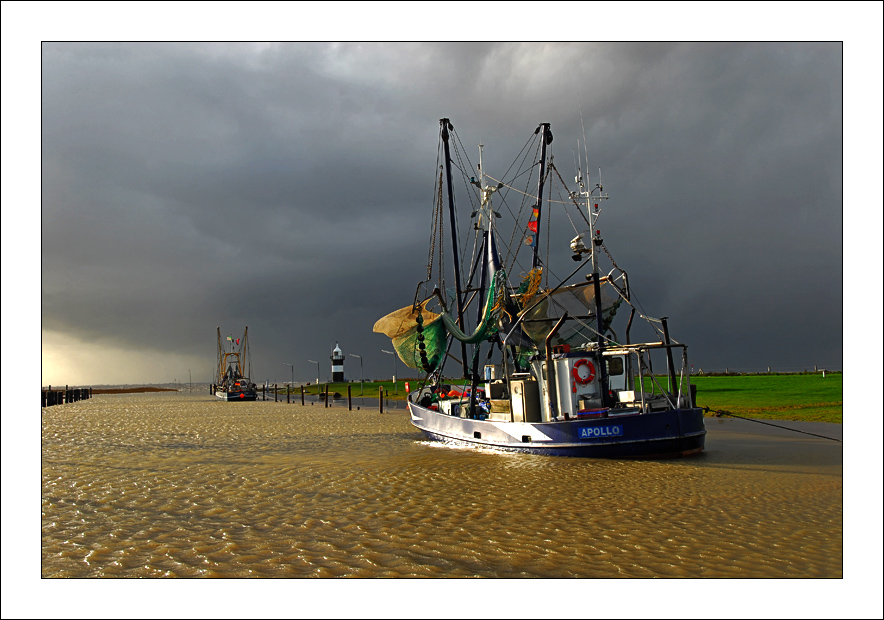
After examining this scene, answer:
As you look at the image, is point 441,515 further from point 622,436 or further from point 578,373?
point 578,373

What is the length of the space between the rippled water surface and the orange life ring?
2.90m

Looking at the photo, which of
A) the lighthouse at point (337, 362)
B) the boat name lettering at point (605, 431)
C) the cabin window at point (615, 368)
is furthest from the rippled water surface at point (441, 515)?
the lighthouse at point (337, 362)

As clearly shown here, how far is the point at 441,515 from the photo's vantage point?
1131cm

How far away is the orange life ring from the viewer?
803 inches

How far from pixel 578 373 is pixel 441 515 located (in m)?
10.6

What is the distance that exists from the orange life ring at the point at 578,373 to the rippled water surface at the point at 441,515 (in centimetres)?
290

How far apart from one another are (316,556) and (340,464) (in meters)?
10.4

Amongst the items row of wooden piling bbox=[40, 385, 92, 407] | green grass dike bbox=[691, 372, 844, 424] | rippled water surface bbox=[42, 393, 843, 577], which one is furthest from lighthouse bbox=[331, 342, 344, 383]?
rippled water surface bbox=[42, 393, 843, 577]

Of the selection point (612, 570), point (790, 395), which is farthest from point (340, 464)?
point (790, 395)

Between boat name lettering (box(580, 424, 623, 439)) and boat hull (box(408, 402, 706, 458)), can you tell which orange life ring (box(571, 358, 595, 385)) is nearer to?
boat hull (box(408, 402, 706, 458))

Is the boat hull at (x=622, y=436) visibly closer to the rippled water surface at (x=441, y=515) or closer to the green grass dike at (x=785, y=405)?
the rippled water surface at (x=441, y=515)

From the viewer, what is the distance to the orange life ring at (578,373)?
20.4 meters

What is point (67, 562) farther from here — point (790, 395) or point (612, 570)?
point (790, 395)

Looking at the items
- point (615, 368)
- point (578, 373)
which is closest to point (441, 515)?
point (578, 373)
